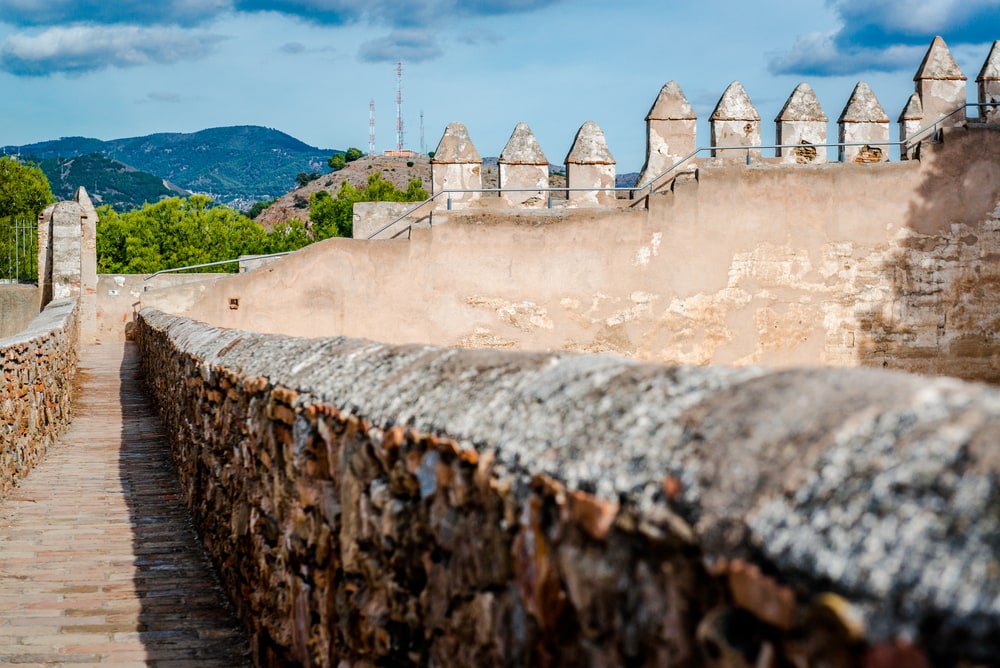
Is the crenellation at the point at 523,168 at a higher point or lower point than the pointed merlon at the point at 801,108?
lower

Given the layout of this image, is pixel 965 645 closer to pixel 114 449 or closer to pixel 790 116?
pixel 114 449

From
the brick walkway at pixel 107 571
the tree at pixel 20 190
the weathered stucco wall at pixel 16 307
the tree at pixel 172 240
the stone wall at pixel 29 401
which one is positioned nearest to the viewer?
the brick walkway at pixel 107 571

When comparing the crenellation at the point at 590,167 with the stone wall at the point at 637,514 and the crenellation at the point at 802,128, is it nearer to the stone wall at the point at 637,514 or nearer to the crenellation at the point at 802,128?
the crenellation at the point at 802,128

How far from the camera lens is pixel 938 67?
54.3 ft

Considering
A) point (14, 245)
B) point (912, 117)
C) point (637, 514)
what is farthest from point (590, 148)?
point (14, 245)

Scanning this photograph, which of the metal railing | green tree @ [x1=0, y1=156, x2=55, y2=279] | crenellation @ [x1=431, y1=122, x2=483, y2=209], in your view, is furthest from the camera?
green tree @ [x1=0, y1=156, x2=55, y2=279]

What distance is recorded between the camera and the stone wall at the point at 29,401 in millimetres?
7309

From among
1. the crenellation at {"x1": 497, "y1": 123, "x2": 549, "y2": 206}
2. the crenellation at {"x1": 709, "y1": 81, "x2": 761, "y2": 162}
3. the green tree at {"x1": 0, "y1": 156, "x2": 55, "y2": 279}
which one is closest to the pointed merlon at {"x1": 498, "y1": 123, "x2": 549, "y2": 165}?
the crenellation at {"x1": 497, "y1": 123, "x2": 549, "y2": 206}

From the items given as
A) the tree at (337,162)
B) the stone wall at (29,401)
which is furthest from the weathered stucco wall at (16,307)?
the tree at (337,162)

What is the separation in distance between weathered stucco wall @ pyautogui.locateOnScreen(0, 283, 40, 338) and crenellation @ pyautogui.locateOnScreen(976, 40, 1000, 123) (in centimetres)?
2151

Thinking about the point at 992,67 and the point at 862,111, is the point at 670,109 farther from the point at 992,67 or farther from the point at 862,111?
the point at 992,67

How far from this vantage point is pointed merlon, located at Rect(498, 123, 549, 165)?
16.0 m

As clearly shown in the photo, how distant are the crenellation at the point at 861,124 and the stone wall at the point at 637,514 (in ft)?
46.9

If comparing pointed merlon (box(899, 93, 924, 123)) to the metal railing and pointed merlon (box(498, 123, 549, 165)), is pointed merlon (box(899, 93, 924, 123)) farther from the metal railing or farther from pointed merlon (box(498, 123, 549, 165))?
the metal railing
